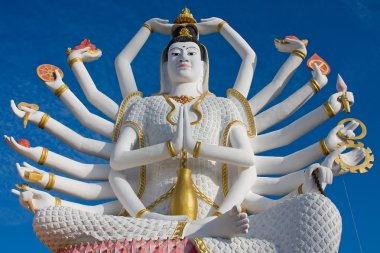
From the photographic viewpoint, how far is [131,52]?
26.5 ft

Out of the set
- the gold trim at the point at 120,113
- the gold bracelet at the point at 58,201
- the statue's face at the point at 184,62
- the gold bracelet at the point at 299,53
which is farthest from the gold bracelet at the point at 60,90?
the gold bracelet at the point at 299,53

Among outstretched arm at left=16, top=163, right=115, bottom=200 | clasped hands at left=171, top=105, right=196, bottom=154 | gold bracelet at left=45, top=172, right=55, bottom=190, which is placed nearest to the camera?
clasped hands at left=171, top=105, right=196, bottom=154

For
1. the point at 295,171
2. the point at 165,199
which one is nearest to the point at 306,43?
the point at 295,171

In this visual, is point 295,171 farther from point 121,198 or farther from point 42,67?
point 42,67

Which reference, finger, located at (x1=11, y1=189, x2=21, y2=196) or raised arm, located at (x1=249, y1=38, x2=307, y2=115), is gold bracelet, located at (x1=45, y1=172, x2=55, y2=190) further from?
raised arm, located at (x1=249, y1=38, x2=307, y2=115)

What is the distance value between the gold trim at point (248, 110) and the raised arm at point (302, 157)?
336mm

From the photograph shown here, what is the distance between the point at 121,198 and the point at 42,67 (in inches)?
80.8

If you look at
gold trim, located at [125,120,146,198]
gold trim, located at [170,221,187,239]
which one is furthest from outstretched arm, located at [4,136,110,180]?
gold trim, located at [170,221,187,239]

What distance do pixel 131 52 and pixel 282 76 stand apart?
1.96m

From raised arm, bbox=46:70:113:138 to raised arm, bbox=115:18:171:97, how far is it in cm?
60

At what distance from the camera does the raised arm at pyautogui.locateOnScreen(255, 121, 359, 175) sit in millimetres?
6820

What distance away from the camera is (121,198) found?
6.46 meters

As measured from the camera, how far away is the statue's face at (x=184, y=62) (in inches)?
290

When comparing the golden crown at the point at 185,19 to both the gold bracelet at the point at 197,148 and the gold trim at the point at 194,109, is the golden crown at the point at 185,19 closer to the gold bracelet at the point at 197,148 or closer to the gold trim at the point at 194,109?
the gold trim at the point at 194,109
